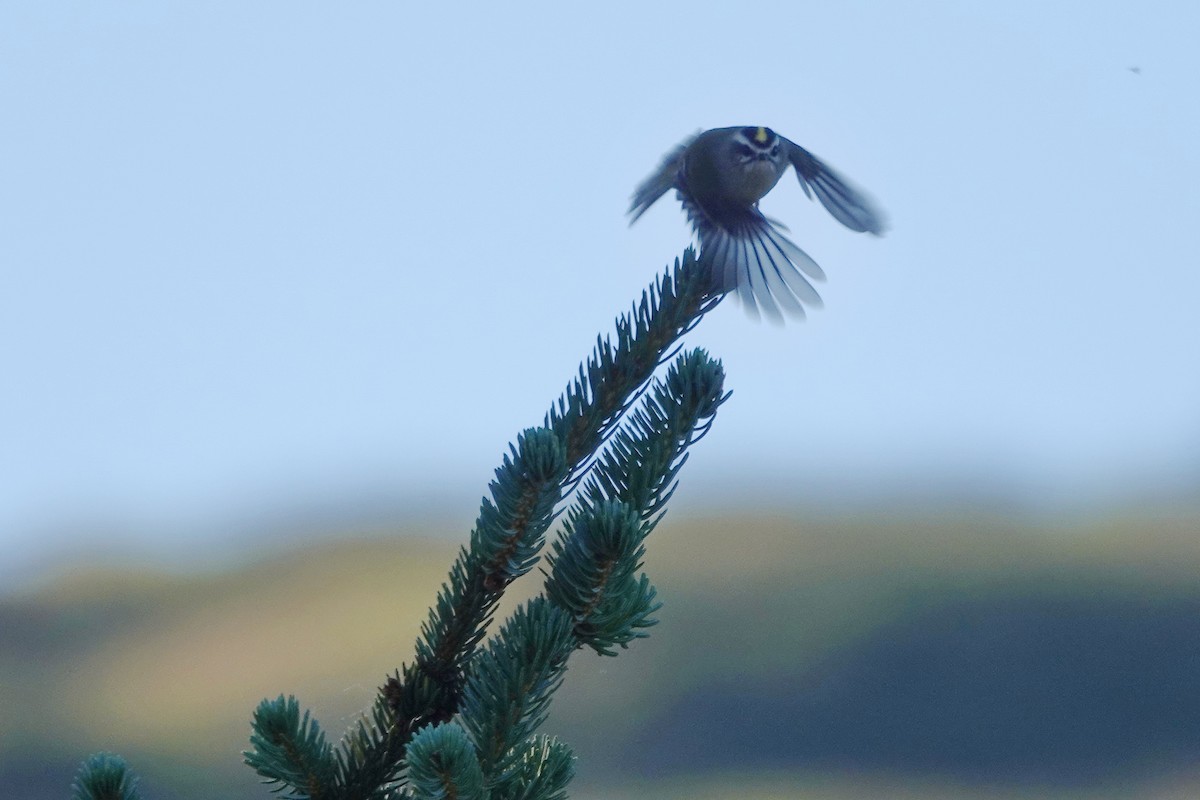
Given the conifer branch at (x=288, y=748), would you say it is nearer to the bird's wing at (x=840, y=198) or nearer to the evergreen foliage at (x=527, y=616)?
the evergreen foliage at (x=527, y=616)

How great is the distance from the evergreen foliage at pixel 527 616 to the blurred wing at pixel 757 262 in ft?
0.62

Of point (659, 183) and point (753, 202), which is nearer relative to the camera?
point (753, 202)

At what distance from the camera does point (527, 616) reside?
Result: 44.8 inches

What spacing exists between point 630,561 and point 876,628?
3816mm

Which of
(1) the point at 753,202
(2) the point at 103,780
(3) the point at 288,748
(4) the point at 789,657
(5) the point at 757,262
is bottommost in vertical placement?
(2) the point at 103,780

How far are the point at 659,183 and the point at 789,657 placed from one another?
9.93ft

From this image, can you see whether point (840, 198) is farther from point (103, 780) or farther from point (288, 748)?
point (103, 780)

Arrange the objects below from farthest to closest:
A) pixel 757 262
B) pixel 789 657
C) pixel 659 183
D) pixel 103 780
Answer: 1. pixel 789 657
2. pixel 659 183
3. pixel 757 262
4. pixel 103 780

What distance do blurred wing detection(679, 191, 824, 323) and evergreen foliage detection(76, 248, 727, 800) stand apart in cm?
19

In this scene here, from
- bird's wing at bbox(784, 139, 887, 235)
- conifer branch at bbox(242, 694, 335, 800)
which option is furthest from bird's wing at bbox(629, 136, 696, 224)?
conifer branch at bbox(242, 694, 335, 800)

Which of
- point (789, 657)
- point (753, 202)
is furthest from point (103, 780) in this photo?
point (789, 657)

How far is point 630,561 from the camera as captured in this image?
1138mm

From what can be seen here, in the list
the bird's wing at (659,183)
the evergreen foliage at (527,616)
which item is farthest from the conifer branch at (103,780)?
the bird's wing at (659,183)

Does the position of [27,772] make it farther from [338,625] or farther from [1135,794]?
[1135,794]
